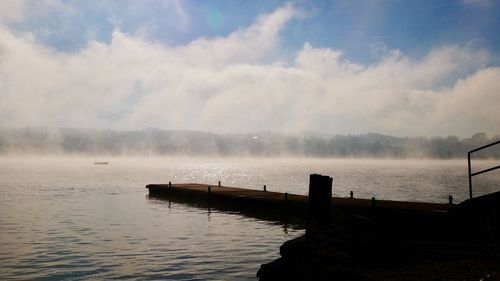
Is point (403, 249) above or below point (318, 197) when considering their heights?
below

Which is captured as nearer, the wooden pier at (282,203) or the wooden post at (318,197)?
the wooden post at (318,197)

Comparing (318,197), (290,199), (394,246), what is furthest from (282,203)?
(394,246)

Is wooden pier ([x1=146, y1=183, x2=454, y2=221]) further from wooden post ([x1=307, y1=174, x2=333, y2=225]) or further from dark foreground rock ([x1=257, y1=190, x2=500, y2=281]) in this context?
wooden post ([x1=307, y1=174, x2=333, y2=225])

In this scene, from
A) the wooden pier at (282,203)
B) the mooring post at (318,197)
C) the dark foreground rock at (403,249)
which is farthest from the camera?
the wooden pier at (282,203)

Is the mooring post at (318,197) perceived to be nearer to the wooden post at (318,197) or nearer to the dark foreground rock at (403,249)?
the wooden post at (318,197)

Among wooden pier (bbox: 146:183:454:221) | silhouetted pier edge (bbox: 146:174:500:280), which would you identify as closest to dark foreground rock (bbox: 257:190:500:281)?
silhouetted pier edge (bbox: 146:174:500:280)

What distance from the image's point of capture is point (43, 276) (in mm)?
15750

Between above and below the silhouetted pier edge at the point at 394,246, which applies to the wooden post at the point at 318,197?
above

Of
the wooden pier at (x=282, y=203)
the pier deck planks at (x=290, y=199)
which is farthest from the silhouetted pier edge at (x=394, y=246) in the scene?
the wooden pier at (x=282, y=203)

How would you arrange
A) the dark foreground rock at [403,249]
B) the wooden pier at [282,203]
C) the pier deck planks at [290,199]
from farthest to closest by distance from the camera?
the wooden pier at [282,203], the pier deck planks at [290,199], the dark foreground rock at [403,249]

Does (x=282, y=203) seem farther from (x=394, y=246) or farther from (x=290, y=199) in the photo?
(x=394, y=246)

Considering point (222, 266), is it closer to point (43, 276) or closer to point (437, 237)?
point (43, 276)

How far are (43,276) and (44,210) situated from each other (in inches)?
1072

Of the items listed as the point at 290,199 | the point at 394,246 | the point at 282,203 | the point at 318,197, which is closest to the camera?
the point at 394,246
